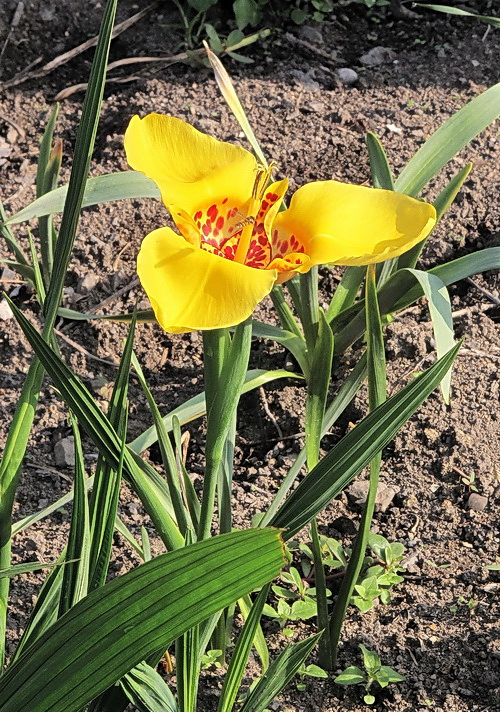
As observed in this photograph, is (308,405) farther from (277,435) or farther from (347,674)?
(277,435)

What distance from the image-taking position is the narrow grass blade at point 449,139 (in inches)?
62.5

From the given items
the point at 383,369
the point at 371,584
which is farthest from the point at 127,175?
the point at 371,584

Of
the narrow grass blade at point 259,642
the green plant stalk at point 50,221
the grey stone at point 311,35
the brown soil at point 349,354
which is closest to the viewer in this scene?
the narrow grass blade at point 259,642

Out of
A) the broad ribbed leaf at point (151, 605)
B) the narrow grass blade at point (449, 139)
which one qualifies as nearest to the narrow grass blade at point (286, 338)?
the narrow grass blade at point (449, 139)

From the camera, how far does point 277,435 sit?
1.67 m

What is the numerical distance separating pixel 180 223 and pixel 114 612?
0.46m

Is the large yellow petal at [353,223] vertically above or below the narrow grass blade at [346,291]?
below

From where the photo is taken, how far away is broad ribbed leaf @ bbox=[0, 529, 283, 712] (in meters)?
0.58

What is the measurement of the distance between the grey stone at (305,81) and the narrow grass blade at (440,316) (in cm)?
112

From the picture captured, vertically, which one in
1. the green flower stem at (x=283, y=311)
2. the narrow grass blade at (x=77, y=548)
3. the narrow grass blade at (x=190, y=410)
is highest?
the green flower stem at (x=283, y=311)

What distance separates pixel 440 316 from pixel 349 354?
520 mm

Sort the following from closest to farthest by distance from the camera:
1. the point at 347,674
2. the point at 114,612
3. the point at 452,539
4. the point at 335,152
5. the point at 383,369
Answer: the point at 114,612
the point at 383,369
the point at 347,674
the point at 452,539
the point at 335,152

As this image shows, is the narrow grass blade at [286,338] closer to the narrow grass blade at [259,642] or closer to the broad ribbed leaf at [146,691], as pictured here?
the narrow grass blade at [259,642]

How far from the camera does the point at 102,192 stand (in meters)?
1.45
